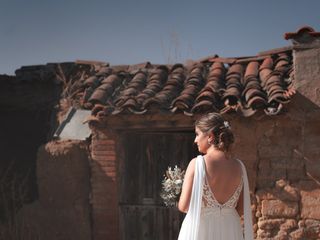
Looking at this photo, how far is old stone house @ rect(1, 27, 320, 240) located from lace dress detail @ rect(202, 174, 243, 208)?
1719 mm

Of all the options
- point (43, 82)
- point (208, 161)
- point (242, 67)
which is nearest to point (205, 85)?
point (242, 67)

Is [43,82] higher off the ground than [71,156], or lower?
higher

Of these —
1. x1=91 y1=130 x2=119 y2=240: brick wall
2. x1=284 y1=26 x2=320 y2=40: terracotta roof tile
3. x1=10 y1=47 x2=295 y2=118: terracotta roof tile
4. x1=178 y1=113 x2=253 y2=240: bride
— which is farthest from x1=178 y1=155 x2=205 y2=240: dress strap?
x1=91 y1=130 x2=119 y2=240: brick wall

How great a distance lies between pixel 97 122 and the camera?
6.45 metres

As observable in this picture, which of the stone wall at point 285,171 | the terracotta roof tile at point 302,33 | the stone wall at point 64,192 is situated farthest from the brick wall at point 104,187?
the terracotta roof tile at point 302,33

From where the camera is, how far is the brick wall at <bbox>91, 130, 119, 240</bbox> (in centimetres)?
648

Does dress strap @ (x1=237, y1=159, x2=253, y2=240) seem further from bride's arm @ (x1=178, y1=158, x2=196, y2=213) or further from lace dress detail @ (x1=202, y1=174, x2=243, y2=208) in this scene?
bride's arm @ (x1=178, y1=158, x2=196, y2=213)

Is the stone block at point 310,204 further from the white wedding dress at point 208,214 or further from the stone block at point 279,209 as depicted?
the white wedding dress at point 208,214

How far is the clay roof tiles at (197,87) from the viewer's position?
5.62 m

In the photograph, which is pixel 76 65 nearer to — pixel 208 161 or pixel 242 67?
pixel 242 67

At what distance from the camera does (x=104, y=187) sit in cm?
650

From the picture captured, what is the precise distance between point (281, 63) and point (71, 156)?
3214 millimetres

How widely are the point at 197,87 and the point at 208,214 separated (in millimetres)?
2706

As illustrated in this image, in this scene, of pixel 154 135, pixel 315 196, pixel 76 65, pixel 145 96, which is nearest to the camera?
pixel 315 196
